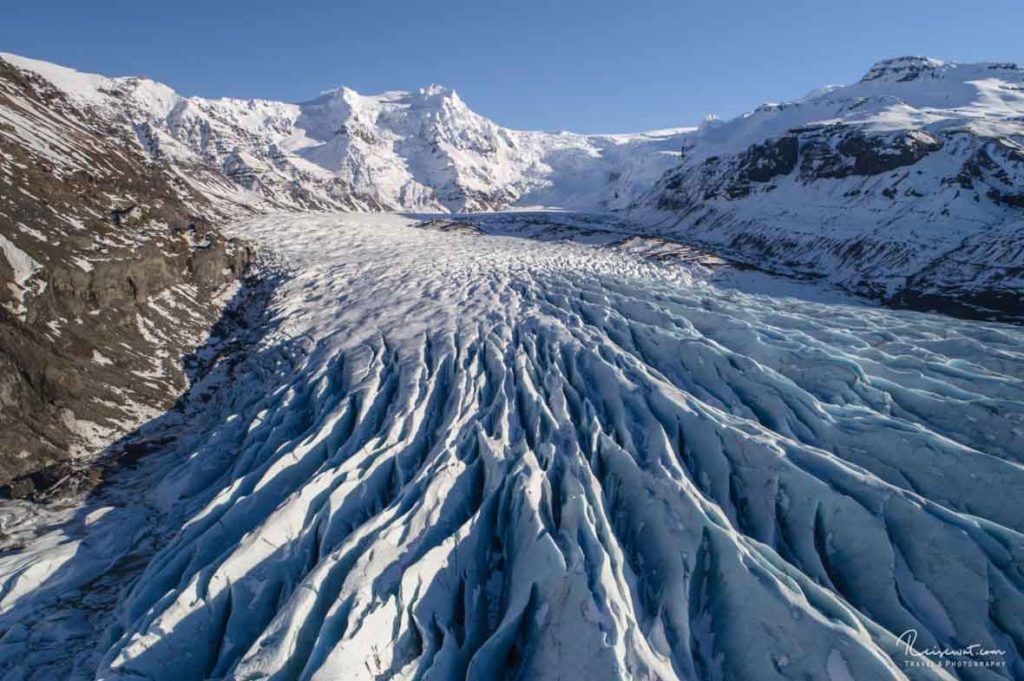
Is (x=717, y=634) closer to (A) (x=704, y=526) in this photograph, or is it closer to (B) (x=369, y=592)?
(A) (x=704, y=526)

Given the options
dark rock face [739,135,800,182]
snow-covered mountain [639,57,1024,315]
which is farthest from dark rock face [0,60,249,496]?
dark rock face [739,135,800,182]

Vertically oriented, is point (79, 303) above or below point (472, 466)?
above

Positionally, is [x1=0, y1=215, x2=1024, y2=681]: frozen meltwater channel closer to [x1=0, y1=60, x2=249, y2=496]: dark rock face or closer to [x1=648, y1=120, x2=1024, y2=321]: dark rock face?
[x1=0, y1=60, x2=249, y2=496]: dark rock face

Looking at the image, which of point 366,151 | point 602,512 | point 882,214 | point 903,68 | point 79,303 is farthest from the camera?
point 366,151

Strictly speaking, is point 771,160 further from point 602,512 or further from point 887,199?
point 602,512

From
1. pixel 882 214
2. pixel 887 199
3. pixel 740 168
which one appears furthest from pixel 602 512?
pixel 740 168

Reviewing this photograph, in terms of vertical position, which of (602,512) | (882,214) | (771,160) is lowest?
(602,512)

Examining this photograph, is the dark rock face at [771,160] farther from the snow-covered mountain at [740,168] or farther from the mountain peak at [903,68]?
the mountain peak at [903,68]
